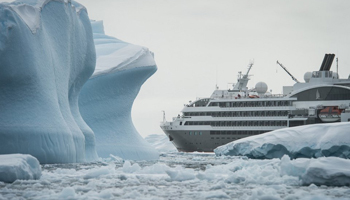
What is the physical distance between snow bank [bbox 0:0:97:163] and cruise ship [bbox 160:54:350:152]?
35357mm

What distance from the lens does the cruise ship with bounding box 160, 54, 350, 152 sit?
59.3 m

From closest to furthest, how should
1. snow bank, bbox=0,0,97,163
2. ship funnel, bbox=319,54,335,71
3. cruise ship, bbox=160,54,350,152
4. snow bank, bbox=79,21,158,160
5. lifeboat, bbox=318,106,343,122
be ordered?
snow bank, bbox=0,0,97,163 → snow bank, bbox=79,21,158,160 → lifeboat, bbox=318,106,343,122 → cruise ship, bbox=160,54,350,152 → ship funnel, bbox=319,54,335,71

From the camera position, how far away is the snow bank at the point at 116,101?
3178cm

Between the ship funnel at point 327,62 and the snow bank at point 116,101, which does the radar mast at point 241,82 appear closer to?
the ship funnel at point 327,62

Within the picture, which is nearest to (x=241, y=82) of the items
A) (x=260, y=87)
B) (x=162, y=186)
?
(x=260, y=87)

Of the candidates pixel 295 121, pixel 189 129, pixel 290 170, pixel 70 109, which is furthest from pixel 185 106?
pixel 290 170

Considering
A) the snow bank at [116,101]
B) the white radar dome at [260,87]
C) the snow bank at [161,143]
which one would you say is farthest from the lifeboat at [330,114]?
the snow bank at [116,101]

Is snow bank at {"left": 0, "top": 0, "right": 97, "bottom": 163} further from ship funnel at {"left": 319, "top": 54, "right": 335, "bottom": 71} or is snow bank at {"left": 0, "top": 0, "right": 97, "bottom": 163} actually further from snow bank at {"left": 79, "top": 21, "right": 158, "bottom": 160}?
ship funnel at {"left": 319, "top": 54, "right": 335, "bottom": 71}

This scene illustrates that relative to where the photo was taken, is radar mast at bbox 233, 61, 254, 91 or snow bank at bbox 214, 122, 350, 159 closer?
snow bank at bbox 214, 122, 350, 159

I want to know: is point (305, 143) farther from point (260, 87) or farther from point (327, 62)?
point (260, 87)

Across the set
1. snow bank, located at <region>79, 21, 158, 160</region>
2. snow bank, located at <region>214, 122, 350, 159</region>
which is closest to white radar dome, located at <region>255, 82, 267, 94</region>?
snow bank, located at <region>214, 122, 350, 159</region>

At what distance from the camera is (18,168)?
1609 cm

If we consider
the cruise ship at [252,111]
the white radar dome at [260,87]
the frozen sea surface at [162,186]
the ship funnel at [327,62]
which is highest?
the ship funnel at [327,62]

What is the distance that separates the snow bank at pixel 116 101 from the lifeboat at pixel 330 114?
27.7 m
